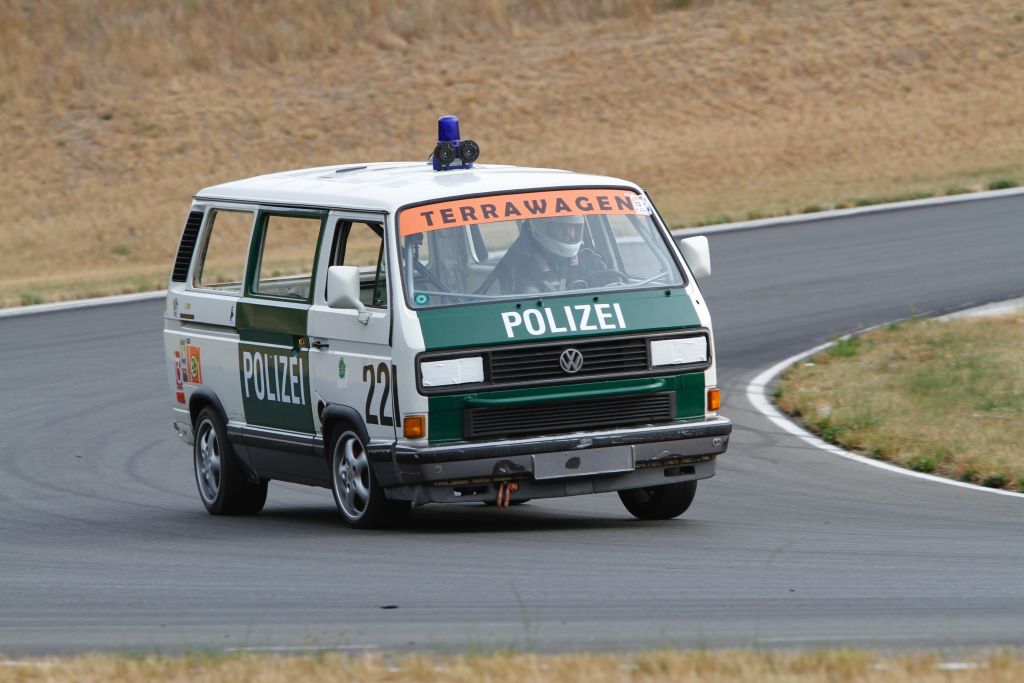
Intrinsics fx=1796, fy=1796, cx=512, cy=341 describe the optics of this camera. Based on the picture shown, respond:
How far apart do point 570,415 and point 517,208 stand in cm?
130

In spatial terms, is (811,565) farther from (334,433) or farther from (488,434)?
(334,433)

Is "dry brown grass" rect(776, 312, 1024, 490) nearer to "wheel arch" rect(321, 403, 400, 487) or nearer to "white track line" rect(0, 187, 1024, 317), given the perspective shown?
"wheel arch" rect(321, 403, 400, 487)

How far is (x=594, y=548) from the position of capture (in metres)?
9.19

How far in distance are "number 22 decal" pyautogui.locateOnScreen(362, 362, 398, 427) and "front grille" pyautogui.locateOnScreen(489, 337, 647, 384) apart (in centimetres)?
54

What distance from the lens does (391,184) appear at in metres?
10.4

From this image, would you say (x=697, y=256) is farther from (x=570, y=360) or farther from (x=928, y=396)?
(x=928, y=396)

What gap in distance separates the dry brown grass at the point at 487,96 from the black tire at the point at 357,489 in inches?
1139

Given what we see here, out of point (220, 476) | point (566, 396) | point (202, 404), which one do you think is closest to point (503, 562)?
point (566, 396)

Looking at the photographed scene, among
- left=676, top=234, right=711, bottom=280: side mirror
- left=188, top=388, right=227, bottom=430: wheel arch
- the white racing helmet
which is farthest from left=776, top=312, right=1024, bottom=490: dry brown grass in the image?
left=188, top=388, right=227, bottom=430: wheel arch

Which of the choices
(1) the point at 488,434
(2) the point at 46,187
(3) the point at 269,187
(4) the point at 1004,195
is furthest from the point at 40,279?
(1) the point at 488,434

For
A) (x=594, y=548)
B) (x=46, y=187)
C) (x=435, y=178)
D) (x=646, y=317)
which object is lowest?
(x=46, y=187)

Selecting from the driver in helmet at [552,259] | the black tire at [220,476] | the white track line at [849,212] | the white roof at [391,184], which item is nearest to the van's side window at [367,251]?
the white roof at [391,184]

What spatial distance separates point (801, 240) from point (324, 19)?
111 feet

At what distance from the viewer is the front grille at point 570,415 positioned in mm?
9438
